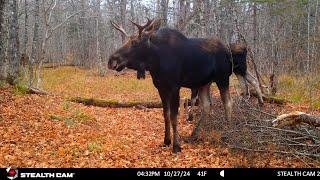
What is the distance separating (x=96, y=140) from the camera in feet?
30.8

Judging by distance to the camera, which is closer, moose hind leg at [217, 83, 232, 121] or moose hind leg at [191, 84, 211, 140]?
moose hind leg at [191, 84, 211, 140]

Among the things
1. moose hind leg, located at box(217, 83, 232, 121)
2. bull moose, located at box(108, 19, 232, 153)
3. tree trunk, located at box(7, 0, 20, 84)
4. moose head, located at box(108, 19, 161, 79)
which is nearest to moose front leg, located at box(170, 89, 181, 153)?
bull moose, located at box(108, 19, 232, 153)

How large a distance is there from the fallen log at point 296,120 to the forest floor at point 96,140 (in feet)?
2.30

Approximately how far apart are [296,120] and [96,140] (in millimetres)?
4186

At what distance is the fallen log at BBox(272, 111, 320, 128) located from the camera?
26.2 feet

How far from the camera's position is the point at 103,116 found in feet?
42.7

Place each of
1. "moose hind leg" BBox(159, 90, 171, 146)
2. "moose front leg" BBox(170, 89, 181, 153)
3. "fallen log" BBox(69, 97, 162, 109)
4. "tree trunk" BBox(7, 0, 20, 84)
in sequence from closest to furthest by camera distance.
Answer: "moose front leg" BBox(170, 89, 181, 153) < "moose hind leg" BBox(159, 90, 171, 146) < "tree trunk" BBox(7, 0, 20, 84) < "fallen log" BBox(69, 97, 162, 109)

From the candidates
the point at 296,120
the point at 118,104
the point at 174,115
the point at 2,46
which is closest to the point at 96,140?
the point at 174,115

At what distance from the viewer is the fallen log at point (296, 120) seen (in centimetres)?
799

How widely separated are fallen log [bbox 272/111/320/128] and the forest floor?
0.70 m
